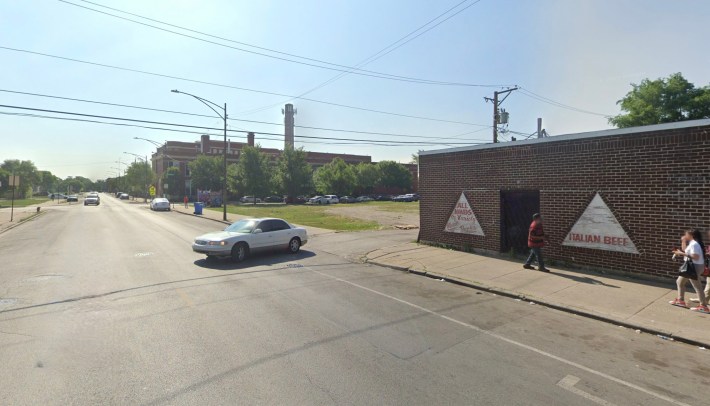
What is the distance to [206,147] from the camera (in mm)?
80875

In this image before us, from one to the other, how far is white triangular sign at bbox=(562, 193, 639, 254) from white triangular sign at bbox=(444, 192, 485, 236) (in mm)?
3302

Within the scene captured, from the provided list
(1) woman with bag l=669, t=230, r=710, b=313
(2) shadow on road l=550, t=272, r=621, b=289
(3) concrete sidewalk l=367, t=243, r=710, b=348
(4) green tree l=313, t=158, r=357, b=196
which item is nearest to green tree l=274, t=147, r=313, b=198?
(4) green tree l=313, t=158, r=357, b=196

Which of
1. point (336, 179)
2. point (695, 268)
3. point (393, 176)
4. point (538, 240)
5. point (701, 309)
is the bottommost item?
point (701, 309)

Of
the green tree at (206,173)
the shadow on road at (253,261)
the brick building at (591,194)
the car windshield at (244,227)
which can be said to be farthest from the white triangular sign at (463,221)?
the green tree at (206,173)

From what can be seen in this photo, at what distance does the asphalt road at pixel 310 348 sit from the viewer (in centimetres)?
405

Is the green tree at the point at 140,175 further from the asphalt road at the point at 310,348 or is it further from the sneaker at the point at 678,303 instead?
the sneaker at the point at 678,303

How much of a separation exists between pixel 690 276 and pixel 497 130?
900 inches

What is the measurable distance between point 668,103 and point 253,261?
4451 cm

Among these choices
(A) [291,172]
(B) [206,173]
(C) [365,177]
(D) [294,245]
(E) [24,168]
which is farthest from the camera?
(E) [24,168]

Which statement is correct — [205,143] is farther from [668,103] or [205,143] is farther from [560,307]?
[560,307]

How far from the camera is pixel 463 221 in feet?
46.7

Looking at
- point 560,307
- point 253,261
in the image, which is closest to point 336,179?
point 253,261

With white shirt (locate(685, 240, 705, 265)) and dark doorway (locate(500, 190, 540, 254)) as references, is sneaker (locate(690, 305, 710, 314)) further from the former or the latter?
dark doorway (locate(500, 190, 540, 254))

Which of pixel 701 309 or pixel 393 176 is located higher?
pixel 393 176
